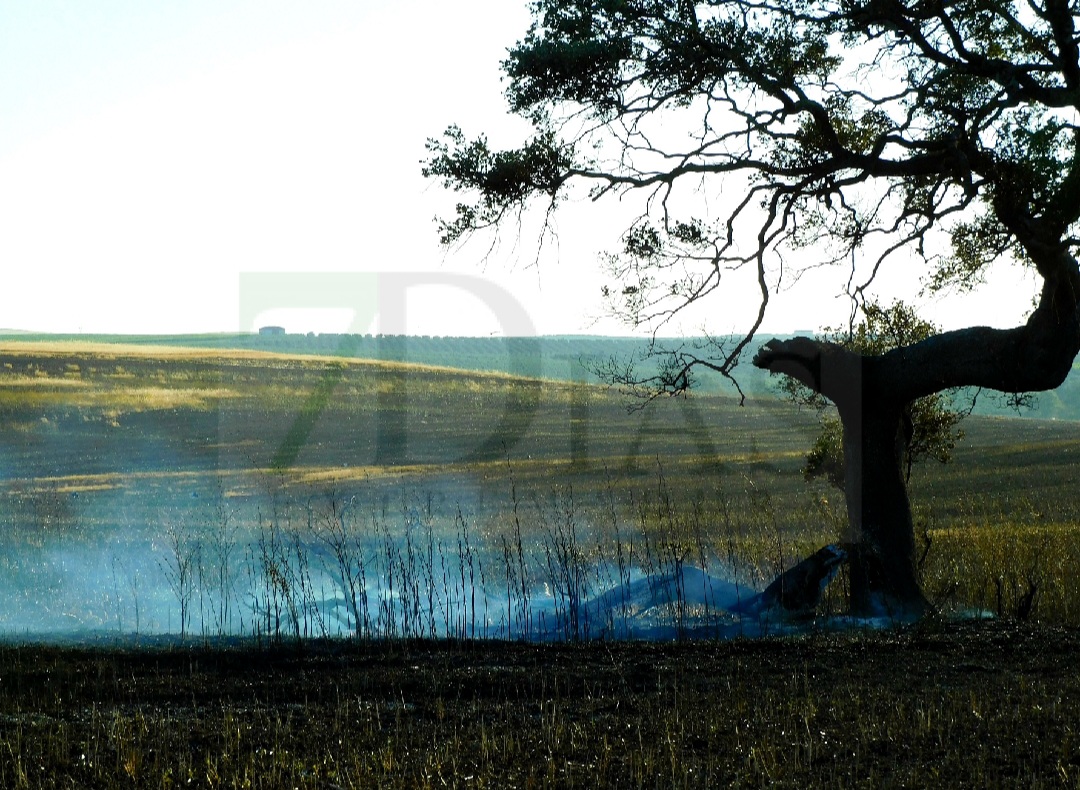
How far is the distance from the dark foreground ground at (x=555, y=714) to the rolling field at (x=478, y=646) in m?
0.03

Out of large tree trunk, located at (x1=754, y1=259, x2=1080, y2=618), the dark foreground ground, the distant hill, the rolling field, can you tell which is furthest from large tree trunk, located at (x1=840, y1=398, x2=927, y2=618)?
the distant hill

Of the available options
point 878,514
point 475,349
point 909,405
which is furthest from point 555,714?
point 475,349

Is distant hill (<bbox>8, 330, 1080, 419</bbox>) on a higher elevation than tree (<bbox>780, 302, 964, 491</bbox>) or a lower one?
higher

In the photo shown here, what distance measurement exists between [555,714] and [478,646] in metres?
3.63

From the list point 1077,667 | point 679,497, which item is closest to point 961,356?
point 1077,667

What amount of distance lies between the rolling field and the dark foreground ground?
0.03 m

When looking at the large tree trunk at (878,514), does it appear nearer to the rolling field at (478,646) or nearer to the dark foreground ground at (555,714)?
the rolling field at (478,646)

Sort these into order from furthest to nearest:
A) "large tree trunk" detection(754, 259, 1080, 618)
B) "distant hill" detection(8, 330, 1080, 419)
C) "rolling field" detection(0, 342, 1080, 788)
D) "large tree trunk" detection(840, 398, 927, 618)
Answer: "distant hill" detection(8, 330, 1080, 419)
"large tree trunk" detection(840, 398, 927, 618)
"large tree trunk" detection(754, 259, 1080, 618)
"rolling field" detection(0, 342, 1080, 788)

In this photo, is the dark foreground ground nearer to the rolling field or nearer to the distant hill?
the rolling field

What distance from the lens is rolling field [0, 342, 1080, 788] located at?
700 centimetres

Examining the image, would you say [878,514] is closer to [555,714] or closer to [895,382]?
[895,382]

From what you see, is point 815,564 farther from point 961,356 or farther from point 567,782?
point 567,782

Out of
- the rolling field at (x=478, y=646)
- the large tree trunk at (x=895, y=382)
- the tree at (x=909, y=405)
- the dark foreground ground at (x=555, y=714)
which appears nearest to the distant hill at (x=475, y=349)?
the rolling field at (x=478, y=646)

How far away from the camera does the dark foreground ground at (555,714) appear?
22.0 feet
